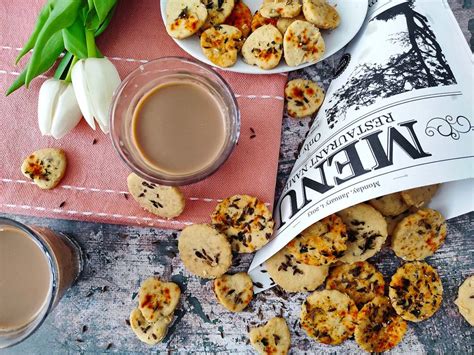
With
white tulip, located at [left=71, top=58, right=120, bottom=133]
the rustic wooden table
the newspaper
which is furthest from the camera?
the rustic wooden table

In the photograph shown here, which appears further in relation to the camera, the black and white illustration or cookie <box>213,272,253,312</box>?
cookie <box>213,272,253,312</box>

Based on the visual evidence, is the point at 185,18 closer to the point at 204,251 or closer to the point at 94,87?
the point at 94,87

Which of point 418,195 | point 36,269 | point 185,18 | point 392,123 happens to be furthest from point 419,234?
point 36,269

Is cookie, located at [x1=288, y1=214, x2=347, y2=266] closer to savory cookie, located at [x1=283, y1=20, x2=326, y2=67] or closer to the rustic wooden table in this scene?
the rustic wooden table

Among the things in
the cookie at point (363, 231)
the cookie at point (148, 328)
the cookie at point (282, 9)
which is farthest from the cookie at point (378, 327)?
the cookie at point (282, 9)

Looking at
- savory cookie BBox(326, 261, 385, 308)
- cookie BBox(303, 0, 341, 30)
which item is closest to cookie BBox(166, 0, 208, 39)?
cookie BBox(303, 0, 341, 30)

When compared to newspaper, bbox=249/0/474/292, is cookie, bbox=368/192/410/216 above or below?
below

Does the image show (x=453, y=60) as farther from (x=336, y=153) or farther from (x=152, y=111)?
(x=152, y=111)

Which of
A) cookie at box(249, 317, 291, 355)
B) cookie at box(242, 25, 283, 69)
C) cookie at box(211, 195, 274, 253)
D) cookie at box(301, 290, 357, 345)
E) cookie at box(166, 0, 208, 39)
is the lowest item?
cookie at box(249, 317, 291, 355)
